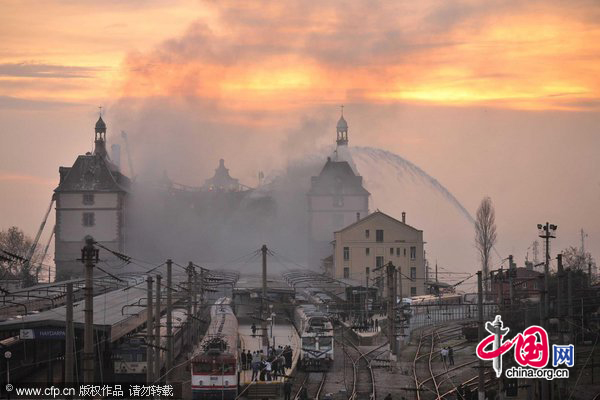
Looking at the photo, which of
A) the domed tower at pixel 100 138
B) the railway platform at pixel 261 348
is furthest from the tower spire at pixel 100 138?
the railway platform at pixel 261 348

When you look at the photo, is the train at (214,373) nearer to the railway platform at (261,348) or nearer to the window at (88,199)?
the railway platform at (261,348)

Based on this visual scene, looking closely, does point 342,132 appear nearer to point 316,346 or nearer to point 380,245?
point 380,245

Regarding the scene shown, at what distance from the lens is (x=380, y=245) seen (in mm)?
114125

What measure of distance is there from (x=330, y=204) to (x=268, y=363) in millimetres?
88349

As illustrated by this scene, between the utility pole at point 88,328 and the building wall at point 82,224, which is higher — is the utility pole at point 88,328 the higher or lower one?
the lower one

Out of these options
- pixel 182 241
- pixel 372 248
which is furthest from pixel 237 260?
pixel 372 248

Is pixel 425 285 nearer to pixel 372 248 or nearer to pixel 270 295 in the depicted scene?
pixel 372 248

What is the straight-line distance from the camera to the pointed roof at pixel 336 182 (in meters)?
142

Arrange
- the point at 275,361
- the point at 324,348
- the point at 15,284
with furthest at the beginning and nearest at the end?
1. the point at 15,284
2. the point at 324,348
3. the point at 275,361

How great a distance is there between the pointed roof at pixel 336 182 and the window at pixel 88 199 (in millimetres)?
28765

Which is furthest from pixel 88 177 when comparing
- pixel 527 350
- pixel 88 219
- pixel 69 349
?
pixel 527 350

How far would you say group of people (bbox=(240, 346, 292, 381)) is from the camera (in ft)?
173

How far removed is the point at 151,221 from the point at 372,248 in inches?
1518

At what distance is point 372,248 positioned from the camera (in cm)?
11438
